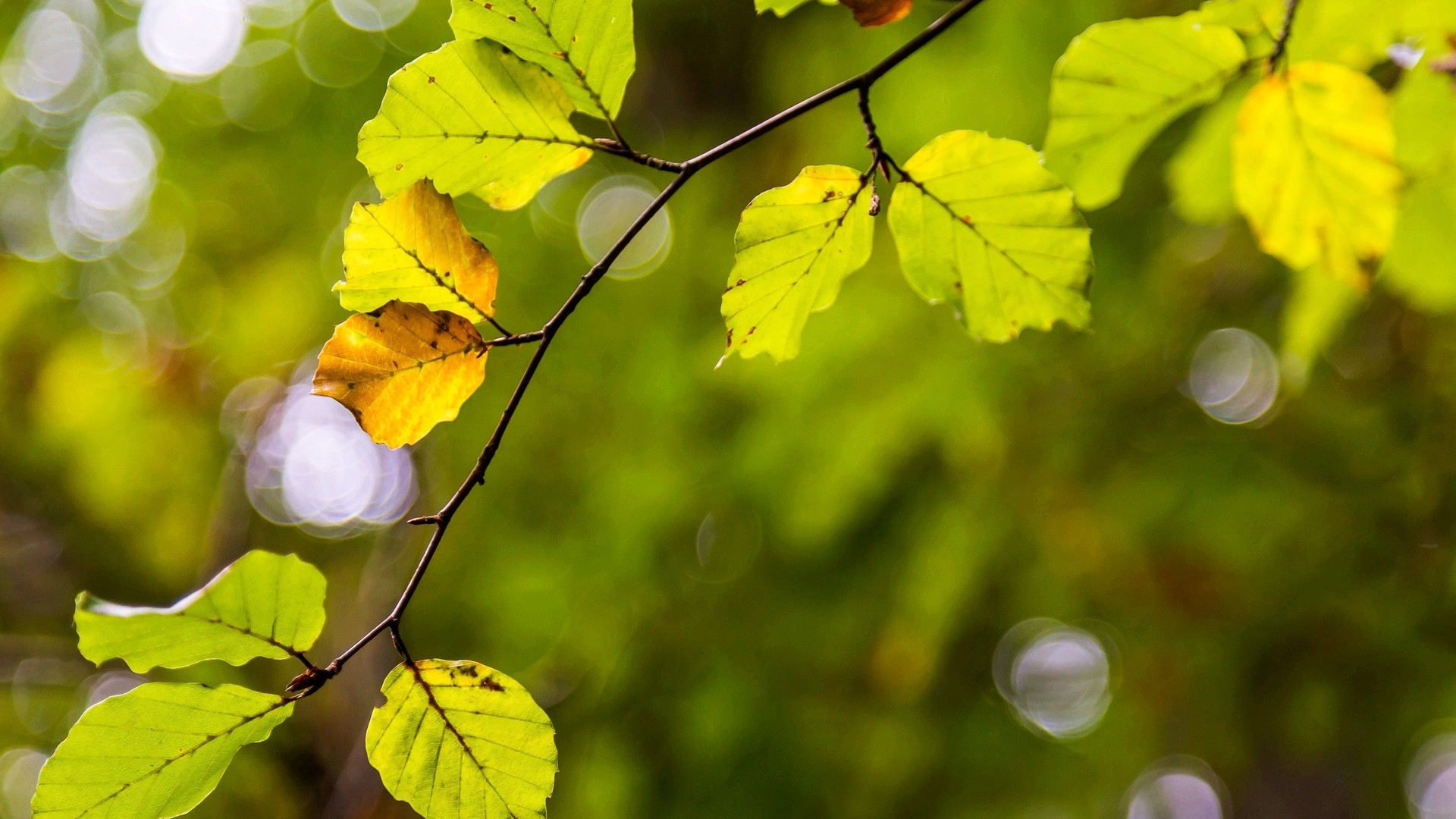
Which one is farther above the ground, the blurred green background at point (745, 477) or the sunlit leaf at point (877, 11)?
the sunlit leaf at point (877, 11)

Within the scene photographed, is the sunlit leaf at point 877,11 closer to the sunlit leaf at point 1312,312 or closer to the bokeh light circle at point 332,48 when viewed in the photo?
the sunlit leaf at point 1312,312

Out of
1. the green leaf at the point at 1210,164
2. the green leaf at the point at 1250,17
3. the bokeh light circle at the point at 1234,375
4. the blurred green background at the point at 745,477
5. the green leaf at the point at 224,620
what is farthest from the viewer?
the bokeh light circle at the point at 1234,375

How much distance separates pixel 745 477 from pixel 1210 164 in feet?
2.73

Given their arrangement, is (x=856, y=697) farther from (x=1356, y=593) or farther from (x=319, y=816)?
(x=319, y=816)

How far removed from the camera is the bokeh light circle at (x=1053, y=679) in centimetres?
237

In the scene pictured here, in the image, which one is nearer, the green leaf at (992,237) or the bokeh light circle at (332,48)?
the green leaf at (992,237)

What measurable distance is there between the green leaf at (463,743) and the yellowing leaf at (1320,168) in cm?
50

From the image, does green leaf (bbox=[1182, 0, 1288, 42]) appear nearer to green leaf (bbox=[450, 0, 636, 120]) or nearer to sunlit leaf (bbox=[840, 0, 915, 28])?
sunlit leaf (bbox=[840, 0, 915, 28])

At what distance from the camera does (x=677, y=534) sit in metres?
1.57

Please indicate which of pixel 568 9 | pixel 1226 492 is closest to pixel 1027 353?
pixel 1226 492

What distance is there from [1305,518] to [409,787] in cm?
129

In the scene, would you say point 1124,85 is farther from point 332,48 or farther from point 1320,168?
point 332,48

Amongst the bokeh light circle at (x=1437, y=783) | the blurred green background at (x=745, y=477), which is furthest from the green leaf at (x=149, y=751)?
the bokeh light circle at (x=1437, y=783)

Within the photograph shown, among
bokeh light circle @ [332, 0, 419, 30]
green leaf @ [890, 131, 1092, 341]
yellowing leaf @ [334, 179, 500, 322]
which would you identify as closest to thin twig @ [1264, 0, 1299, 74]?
green leaf @ [890, 131, 1092, 341]
